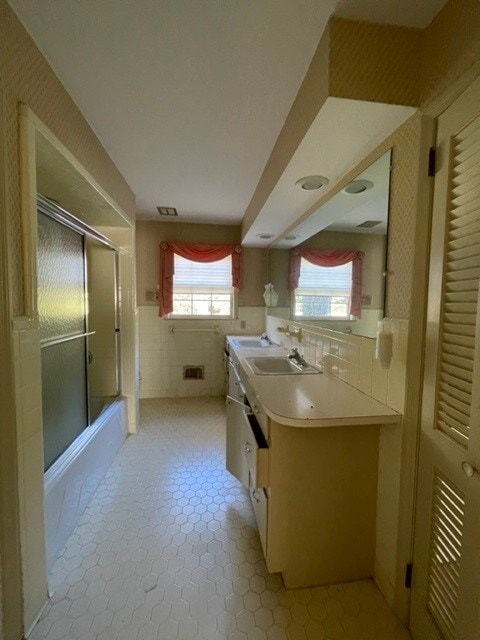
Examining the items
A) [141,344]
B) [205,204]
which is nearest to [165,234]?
[205,204]

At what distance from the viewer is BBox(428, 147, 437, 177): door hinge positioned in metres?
0.95

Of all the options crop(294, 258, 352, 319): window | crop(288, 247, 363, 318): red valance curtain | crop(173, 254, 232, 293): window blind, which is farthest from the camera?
crop(173, 254, 232, 293): window blind

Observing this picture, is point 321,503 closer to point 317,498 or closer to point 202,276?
point 317,498

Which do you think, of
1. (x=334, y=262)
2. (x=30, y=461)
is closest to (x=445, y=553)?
(x=30, y=461)

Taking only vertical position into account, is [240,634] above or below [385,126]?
below

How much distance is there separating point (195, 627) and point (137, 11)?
90.4 inches

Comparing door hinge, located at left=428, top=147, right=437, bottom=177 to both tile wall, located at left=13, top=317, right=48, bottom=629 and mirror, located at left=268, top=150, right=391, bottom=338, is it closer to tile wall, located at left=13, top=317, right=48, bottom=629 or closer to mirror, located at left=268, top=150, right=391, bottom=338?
mirror, located at left=268, top=150, right=391, bottom=338

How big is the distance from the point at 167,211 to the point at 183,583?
10.1 feet

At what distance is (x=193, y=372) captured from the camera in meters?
3.52

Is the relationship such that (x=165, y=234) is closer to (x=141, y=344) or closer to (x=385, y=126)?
(x=141, y=344)

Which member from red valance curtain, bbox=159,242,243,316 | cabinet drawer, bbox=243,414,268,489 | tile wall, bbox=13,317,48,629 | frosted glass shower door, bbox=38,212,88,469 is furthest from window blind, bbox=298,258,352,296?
frosted glass shower door, bbox=38,212,88,469

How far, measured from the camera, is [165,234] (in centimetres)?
335

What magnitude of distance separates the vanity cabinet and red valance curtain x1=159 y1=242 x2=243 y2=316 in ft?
7.91

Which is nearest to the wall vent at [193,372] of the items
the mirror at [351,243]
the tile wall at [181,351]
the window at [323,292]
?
the tile wall at [181,351]
